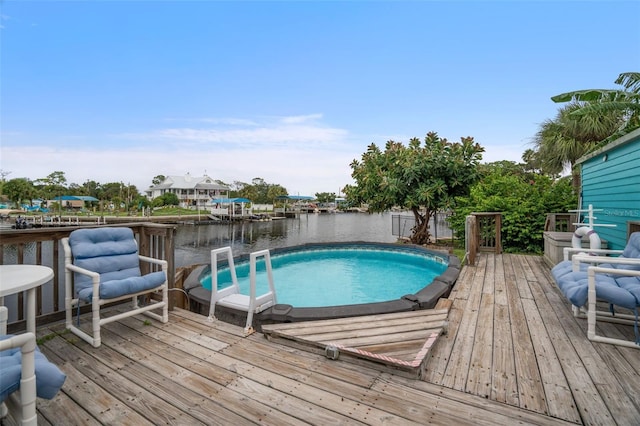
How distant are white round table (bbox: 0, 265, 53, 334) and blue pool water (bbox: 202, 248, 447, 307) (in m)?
3.82

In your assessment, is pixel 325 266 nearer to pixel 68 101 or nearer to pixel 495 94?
pixel 495 94

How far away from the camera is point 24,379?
3.74 feet

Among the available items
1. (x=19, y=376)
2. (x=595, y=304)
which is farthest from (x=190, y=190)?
(x=595, y=304)

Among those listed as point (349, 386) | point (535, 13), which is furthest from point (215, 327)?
point (535, 13)

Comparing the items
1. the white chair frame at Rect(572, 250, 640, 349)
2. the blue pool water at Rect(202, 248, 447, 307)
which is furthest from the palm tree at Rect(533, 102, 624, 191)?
the white chair frame at Rect(572, 250, 640, 349)

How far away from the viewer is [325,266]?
320 inches

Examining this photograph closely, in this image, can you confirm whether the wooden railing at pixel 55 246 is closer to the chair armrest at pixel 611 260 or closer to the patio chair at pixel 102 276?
the patio chair at pixel 102 276

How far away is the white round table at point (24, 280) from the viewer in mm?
1567

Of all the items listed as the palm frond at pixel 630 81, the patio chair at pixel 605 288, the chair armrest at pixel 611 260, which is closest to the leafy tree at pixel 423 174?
the palm frond at pixel 630 81

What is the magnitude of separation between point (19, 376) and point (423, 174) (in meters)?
9.30

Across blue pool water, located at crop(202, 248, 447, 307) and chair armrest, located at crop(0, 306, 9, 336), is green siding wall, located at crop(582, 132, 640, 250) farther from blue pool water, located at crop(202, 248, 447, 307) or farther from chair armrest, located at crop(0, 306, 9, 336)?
chair armrest, located at crop(0, 306, 9, 336)

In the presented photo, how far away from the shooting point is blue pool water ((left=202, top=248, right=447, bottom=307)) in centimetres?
590

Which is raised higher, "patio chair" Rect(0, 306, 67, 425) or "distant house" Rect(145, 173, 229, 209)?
"distant house" Rect(145, 173, 229, 209)

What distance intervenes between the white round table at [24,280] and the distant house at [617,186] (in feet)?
19.4
